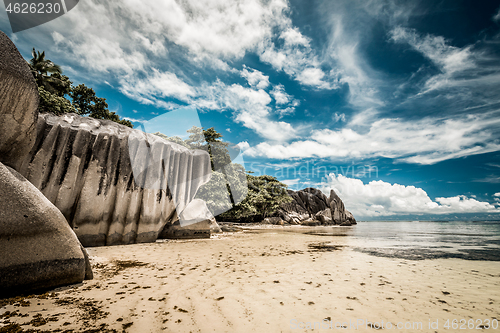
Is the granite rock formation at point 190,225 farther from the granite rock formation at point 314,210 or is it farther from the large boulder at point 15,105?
the granite rock formation at point 314,210

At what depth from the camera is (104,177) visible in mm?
7449

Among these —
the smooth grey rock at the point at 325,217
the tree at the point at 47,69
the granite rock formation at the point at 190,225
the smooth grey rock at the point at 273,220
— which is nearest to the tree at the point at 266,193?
the smooth grey rock at the point at 273,220

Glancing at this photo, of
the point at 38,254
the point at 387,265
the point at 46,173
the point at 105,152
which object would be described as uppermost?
the point at 105,152

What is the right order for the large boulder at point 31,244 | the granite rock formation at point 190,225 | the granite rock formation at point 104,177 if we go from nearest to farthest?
the large boulder at point 31,244 → the granite rock formation at point 104,177 → the granite rock formation at point 190,225

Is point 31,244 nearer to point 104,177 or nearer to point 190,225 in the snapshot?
point 104,177

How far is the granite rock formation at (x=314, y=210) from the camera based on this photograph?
3872cm

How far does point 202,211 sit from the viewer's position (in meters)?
10.8

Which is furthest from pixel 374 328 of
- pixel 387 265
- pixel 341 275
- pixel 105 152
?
pixel 105 152

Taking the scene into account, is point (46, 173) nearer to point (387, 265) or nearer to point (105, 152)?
point (105, 152)

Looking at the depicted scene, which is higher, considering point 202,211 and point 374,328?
point 202,211

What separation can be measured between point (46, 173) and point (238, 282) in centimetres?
716

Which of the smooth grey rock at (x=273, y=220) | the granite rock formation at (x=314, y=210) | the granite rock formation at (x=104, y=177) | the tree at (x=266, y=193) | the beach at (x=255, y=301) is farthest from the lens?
the granite rock formation at (x=314, y=210)

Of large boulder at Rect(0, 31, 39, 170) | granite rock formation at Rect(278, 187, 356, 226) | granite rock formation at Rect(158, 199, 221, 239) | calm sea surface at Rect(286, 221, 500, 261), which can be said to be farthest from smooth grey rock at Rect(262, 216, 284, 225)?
large boulder at Rect(0, 31, 39, 170)

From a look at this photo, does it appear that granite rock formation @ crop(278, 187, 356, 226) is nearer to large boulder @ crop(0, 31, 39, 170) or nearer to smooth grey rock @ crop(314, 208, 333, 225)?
smooth grey rock @ crop(314, 208, 333, 225)
